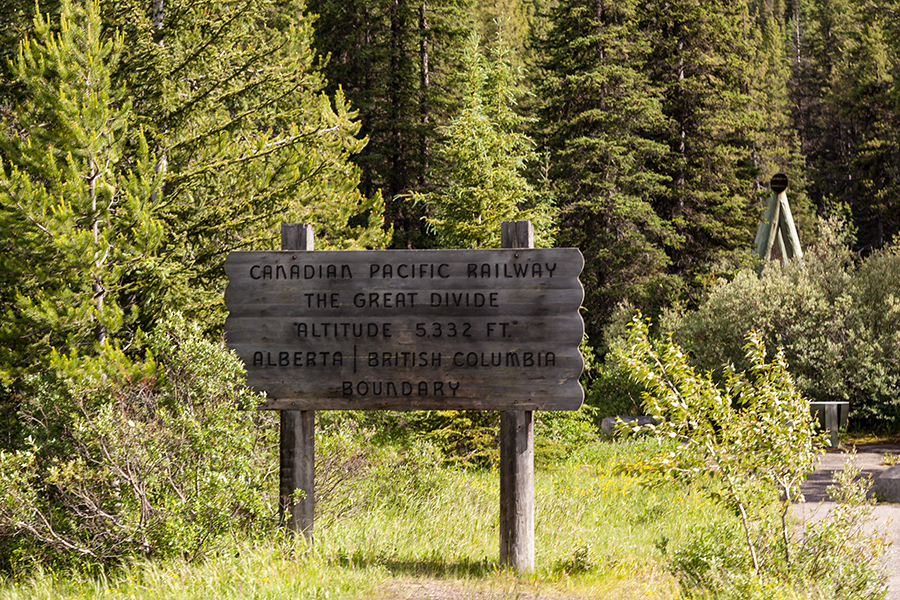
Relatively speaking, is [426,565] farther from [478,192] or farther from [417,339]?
[478,192]

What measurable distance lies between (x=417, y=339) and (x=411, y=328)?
9cm

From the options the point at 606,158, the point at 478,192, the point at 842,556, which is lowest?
the point at 842,556

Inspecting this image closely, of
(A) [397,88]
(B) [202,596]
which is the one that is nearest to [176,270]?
(B) [202,596]

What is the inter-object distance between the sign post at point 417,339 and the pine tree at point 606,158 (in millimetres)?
19254

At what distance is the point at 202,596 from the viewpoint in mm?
4723

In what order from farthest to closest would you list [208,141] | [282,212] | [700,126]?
[700,126] < [282,212] < [208,141]

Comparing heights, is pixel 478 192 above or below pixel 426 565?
above

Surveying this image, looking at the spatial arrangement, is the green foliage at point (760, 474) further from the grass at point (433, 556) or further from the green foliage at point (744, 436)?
the grass at point (433, 556)

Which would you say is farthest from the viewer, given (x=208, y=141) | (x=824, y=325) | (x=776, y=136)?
(x=776, y=136)

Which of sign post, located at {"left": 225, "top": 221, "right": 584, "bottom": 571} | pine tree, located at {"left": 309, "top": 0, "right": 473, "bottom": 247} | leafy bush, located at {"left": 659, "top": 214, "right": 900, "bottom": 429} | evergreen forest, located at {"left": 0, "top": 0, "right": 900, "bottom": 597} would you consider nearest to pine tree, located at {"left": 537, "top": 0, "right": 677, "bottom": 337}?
evergreen forest, located at {"left": 0, "top": 0, "right": 900, "bottom": 597}

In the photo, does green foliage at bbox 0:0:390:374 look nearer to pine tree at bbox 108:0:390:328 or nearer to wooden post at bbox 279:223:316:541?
pine tree at bbox 108:0:390:328

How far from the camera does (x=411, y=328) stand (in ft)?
18.7

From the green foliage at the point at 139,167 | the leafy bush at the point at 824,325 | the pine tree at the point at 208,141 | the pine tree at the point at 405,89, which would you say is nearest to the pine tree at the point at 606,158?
the pine tree at the point at 405,89

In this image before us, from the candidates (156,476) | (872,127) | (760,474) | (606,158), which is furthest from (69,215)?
(872,127)
